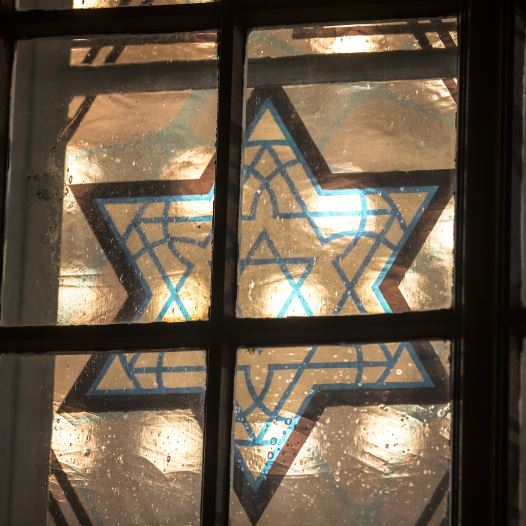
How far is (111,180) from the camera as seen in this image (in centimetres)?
185

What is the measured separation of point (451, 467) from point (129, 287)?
60 centimetres

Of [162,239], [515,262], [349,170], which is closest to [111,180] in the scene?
[162,239]

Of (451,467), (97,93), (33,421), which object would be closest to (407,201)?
(451,467)

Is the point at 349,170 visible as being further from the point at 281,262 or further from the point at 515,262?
the point at 515,262

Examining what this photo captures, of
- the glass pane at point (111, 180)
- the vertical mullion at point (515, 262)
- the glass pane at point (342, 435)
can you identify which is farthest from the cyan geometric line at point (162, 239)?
the vertical mullion at point (515, 262)

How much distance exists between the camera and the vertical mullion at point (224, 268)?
64.4 inches

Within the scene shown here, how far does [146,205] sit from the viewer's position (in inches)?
72.1

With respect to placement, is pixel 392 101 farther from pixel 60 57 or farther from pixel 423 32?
pixel 60 57

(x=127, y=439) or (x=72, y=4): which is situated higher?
(x=72, y=4)

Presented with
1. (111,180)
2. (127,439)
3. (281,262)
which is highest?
(111,180)

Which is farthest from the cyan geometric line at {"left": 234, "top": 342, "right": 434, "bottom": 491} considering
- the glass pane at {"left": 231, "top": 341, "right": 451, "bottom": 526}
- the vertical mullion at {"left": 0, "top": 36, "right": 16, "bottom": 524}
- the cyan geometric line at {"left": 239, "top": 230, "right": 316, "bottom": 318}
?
the vertical mullion at {"left": 0, "top": 36, "right": 16, "bottom": 524}

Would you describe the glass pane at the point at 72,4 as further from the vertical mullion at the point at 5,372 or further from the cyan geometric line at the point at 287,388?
the cyan geometric line at the point at 287,388

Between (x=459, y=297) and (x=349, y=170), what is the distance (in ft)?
1.00

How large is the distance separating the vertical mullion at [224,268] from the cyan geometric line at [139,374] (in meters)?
0.06
